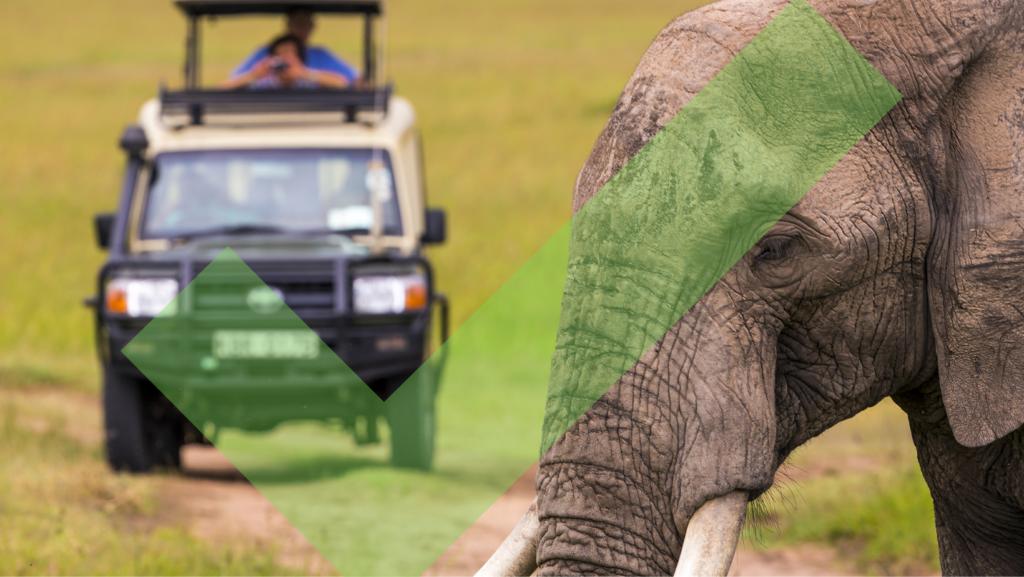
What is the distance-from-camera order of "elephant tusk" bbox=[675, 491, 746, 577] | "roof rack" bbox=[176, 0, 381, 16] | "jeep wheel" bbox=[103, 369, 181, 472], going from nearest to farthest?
1. "elephant tusk" bbox=[675, 491, 746, 577]
2. "jeep wheel" bbox=[103, 369, 181, 472]
3. "roof rack" bbox=[176, 0, 381, 16]

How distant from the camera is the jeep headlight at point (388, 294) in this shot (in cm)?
788

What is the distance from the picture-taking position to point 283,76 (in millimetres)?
9352

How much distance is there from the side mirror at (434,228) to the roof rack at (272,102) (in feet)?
2.69

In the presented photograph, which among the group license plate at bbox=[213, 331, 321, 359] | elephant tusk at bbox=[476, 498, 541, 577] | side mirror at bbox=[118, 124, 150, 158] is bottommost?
license plate at bbox=[213, 331, 321, 359]

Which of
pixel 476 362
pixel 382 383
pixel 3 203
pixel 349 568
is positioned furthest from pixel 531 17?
pixel 349 568

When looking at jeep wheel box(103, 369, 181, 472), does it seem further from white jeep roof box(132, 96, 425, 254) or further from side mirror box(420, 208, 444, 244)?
side mirror box(420, 208, 444, 244)

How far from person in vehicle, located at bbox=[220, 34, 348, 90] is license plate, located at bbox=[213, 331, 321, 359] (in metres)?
2.41

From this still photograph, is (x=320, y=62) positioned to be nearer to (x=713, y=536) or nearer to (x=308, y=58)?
(x=308, y=58)

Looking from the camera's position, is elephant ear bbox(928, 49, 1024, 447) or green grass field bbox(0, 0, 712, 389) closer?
elephant ear bbox(928, 49, 1024, 447)

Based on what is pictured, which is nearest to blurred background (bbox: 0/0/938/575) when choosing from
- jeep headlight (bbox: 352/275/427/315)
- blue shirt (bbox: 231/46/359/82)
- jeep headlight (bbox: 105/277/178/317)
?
jeep headlight (bbox: 105/277/178/317)

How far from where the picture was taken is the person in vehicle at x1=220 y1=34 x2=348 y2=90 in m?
9.32

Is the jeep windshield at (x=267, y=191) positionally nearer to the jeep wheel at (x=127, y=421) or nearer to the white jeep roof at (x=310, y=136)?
the white jeep roof at (x=310, y=136)
